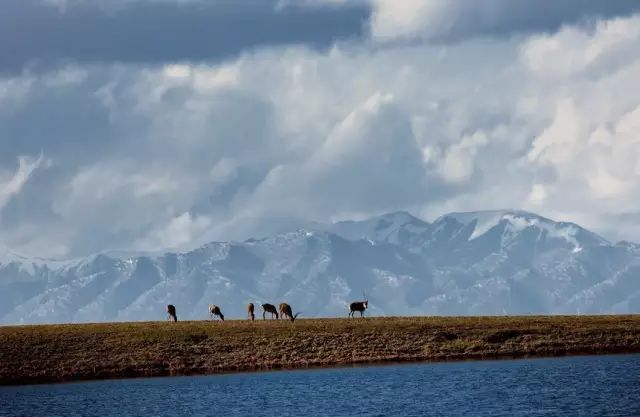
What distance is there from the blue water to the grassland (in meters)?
4.74

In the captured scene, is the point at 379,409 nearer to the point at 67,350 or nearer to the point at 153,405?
the point at 153,405

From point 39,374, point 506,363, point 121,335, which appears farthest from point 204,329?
point 506,363

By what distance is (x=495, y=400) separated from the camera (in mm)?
75312

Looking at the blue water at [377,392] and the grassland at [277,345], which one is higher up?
the grassland at [277,345]

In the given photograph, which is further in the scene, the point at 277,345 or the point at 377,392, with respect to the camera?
the point at 277,345

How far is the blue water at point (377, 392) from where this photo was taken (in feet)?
241

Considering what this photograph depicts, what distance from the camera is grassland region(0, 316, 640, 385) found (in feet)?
338

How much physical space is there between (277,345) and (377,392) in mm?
25664

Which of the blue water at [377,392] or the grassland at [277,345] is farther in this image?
the grassland at [277,345]

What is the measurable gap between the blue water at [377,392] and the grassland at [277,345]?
474 centimetres

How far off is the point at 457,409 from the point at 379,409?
4915 millimetres

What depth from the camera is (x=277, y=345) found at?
106 m

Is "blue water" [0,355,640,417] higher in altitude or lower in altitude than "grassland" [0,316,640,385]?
lower

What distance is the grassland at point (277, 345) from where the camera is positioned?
10312cm
